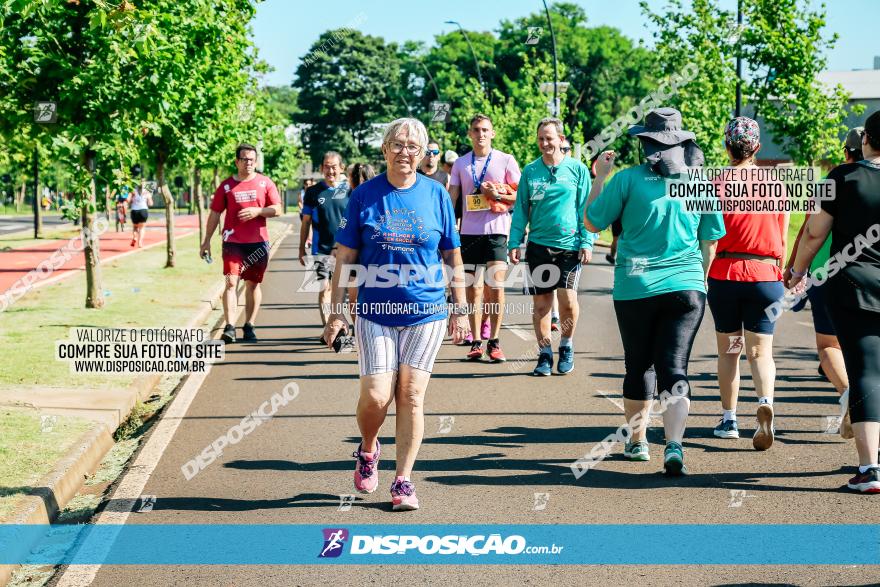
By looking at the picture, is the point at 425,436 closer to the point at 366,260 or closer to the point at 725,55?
the point at 366,260

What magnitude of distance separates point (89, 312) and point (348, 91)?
269 feet

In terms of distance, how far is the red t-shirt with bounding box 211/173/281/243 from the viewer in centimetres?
1148

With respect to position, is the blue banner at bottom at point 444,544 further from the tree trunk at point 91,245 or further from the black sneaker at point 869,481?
the tree trunk at point 91,245

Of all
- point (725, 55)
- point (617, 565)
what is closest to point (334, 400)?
point (617, 565)

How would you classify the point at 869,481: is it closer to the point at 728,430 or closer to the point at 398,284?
the point at 728,430

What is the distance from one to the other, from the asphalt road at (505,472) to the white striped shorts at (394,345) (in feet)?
2.43

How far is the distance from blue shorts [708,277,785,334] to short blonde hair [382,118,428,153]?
2266 mm

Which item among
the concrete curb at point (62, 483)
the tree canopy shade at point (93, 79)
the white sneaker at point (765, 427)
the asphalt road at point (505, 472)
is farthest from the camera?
the tree canopy shade at point (93, 79)

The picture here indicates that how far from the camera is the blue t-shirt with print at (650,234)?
601cm

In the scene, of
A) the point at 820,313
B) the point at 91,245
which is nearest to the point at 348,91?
the point at 91,245

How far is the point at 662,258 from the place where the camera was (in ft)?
19.8

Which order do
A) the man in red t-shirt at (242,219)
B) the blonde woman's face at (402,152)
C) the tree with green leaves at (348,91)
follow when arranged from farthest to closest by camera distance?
1. the tree with green leaves at (348,91)
2. the man in red t-shirt at (242,219)
3. the blonde woman's face at (402,152)

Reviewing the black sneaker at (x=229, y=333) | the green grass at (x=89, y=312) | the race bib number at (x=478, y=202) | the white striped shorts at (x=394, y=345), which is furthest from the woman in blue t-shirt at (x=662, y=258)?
the black sneaker at (x=229, y=333)

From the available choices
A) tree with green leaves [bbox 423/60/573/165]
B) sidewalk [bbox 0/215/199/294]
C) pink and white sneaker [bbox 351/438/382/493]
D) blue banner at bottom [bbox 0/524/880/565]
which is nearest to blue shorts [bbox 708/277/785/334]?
blue banner at bottom [bbox 0/524/880/565]
